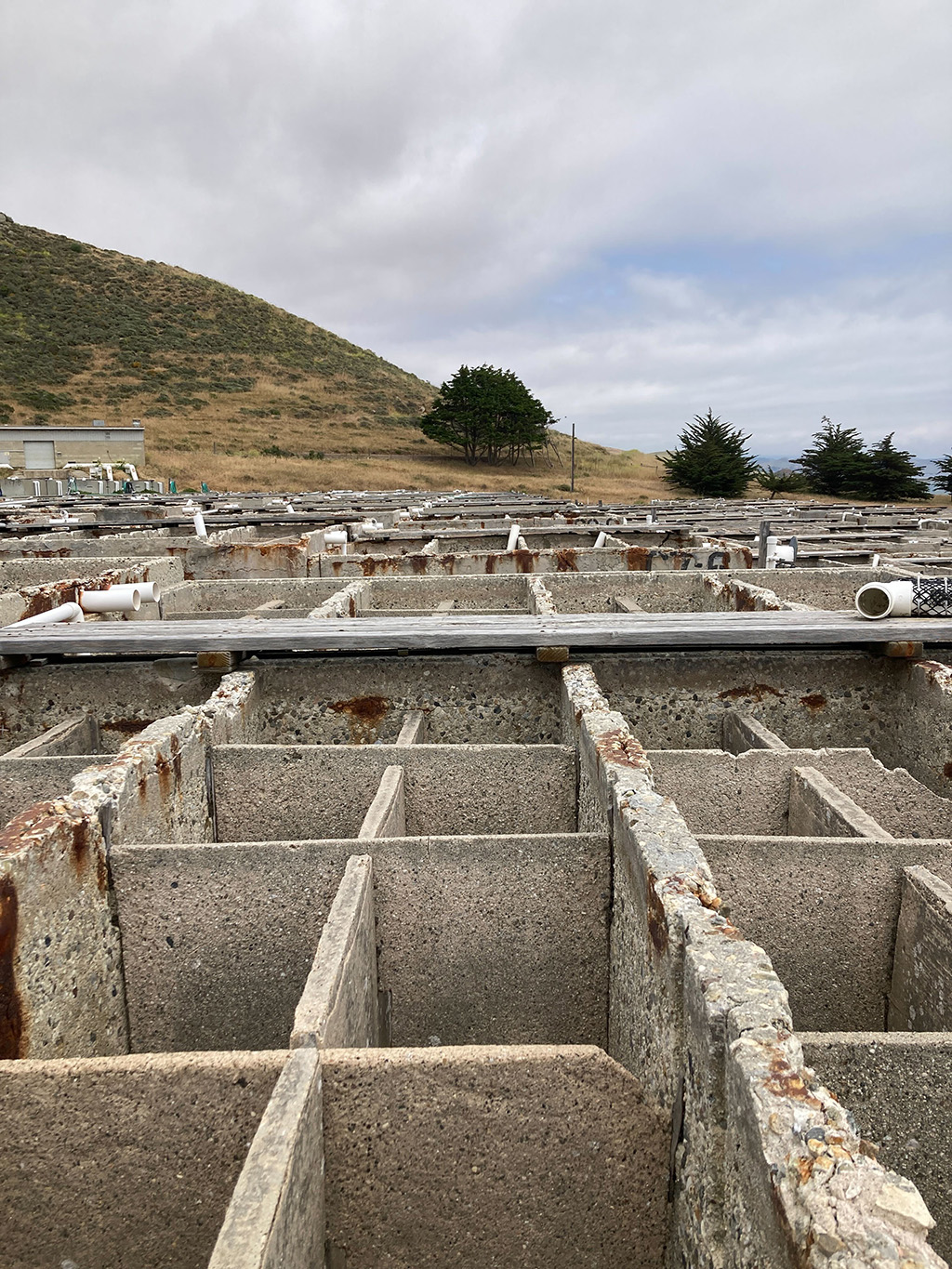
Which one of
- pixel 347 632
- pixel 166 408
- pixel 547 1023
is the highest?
pixel 166 408

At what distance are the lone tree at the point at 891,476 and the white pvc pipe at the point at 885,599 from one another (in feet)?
133

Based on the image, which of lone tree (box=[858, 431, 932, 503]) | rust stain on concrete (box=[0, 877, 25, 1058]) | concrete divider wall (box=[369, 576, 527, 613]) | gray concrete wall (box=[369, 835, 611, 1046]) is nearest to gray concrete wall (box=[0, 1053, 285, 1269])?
rust stain on concrete (box=[0, 877, 25, 1058])

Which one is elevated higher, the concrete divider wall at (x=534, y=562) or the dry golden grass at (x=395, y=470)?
the dry golden grass at (x=395, y=470)

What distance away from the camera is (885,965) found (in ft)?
12.5

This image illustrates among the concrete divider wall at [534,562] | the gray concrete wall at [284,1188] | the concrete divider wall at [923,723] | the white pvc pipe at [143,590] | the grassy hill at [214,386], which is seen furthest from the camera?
the grassy hill at [214,386]

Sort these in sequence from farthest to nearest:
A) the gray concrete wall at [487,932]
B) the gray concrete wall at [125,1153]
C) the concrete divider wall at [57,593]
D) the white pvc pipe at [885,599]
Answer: the concrete divider wall at [57,593] < the white pvc pipe at [885,599] < the gray concrete wall at [487,932] < the gray concrete wall at [125,1153]

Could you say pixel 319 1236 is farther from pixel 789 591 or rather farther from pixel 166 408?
pixel 166 408

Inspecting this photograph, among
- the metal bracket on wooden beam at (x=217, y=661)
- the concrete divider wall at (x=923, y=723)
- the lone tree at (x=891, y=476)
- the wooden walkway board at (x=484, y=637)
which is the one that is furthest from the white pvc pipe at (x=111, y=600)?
the lone tree at (x=891, y=476)

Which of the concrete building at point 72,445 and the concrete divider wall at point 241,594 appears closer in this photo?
the concrete divider wall at point 241,594

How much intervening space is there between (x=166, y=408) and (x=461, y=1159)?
189 ft

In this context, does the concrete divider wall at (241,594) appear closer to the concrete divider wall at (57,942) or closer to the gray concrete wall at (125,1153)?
the concrete divider wall at (57,942)

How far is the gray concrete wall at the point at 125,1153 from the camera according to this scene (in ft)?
8.50

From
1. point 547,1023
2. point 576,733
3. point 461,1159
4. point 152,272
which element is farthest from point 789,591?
point 152,272

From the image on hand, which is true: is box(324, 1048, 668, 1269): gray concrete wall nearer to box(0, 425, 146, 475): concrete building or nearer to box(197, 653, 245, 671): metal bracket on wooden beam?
box(197, 653, 245, 671): metal bracket on wooden beam
